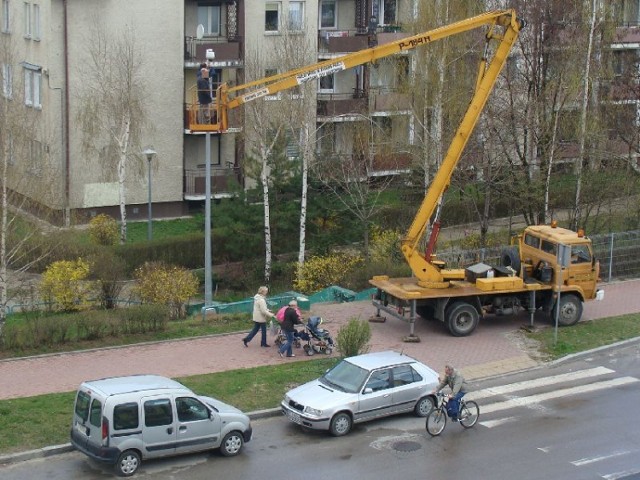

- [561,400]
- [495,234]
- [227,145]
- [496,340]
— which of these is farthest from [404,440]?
[227,145]

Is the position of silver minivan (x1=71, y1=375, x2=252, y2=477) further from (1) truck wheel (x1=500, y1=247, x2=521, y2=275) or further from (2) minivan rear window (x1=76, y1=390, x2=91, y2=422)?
(1) truck wheel (x1=500, y1=247, x2=521, y2=275)

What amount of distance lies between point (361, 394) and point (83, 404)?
200 inches

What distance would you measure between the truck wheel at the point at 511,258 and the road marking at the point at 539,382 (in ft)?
13.1

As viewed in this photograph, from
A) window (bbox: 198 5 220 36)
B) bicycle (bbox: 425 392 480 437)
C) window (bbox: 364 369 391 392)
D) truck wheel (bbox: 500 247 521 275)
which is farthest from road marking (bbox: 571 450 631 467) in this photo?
window (bbox: 198 5 220 36)

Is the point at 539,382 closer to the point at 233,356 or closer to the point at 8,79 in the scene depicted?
the point at 233,356

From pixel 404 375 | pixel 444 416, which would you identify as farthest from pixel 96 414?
pixel 444 416

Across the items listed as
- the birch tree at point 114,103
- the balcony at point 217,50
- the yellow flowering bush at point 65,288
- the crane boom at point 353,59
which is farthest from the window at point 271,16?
the yellow flowering bush at point 65,288

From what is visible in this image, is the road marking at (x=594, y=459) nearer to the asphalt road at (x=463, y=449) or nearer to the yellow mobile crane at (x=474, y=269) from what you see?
the asphalt road at (x=463, y=449)

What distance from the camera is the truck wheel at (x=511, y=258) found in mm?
27375

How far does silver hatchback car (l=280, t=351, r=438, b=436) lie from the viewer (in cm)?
Result: 1927

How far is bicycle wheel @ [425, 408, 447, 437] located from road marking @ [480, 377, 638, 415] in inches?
66.7

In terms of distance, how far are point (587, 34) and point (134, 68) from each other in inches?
644

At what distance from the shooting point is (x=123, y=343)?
977 inches

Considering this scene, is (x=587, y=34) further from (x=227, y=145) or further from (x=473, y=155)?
(x=227, y=145)
